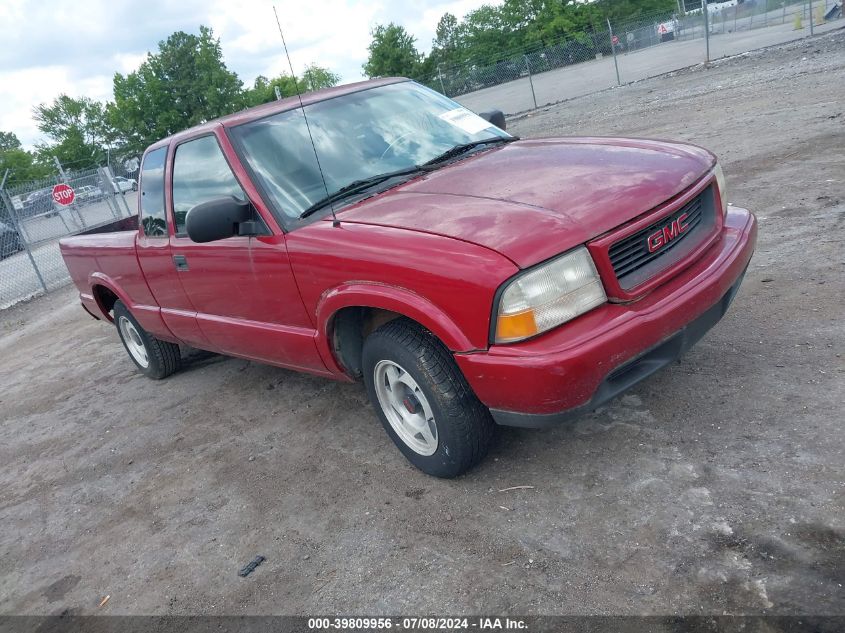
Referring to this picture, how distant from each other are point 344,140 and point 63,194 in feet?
48.2

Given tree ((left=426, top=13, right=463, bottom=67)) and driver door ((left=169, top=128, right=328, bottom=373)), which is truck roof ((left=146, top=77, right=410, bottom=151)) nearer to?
driver door ((left=169, top=128, right=328, bottom=373))

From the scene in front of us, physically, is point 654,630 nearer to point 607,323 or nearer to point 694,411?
point 607,323

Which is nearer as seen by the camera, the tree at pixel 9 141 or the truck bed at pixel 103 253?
the truck bed at pixel 103 253

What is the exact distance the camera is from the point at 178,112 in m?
45.4

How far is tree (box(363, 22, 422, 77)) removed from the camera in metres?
36.1

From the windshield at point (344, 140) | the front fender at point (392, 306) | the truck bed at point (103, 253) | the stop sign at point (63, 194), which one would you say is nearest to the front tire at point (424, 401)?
the front fender at point (392, 306)

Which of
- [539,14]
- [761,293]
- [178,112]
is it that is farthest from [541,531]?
[539,14]

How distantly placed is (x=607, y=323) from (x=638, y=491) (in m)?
0.76

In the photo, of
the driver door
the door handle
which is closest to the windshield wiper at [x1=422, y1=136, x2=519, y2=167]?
the driver door

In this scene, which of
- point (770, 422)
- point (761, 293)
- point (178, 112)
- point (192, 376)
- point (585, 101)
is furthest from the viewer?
point (178, 112)

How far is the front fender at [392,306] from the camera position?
9.23 ft

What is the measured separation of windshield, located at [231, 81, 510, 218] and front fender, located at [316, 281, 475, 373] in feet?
1.84

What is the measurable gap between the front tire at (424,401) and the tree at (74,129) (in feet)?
186

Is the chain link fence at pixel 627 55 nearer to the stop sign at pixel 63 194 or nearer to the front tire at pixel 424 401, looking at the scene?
the stop sign at pixel 63 194
